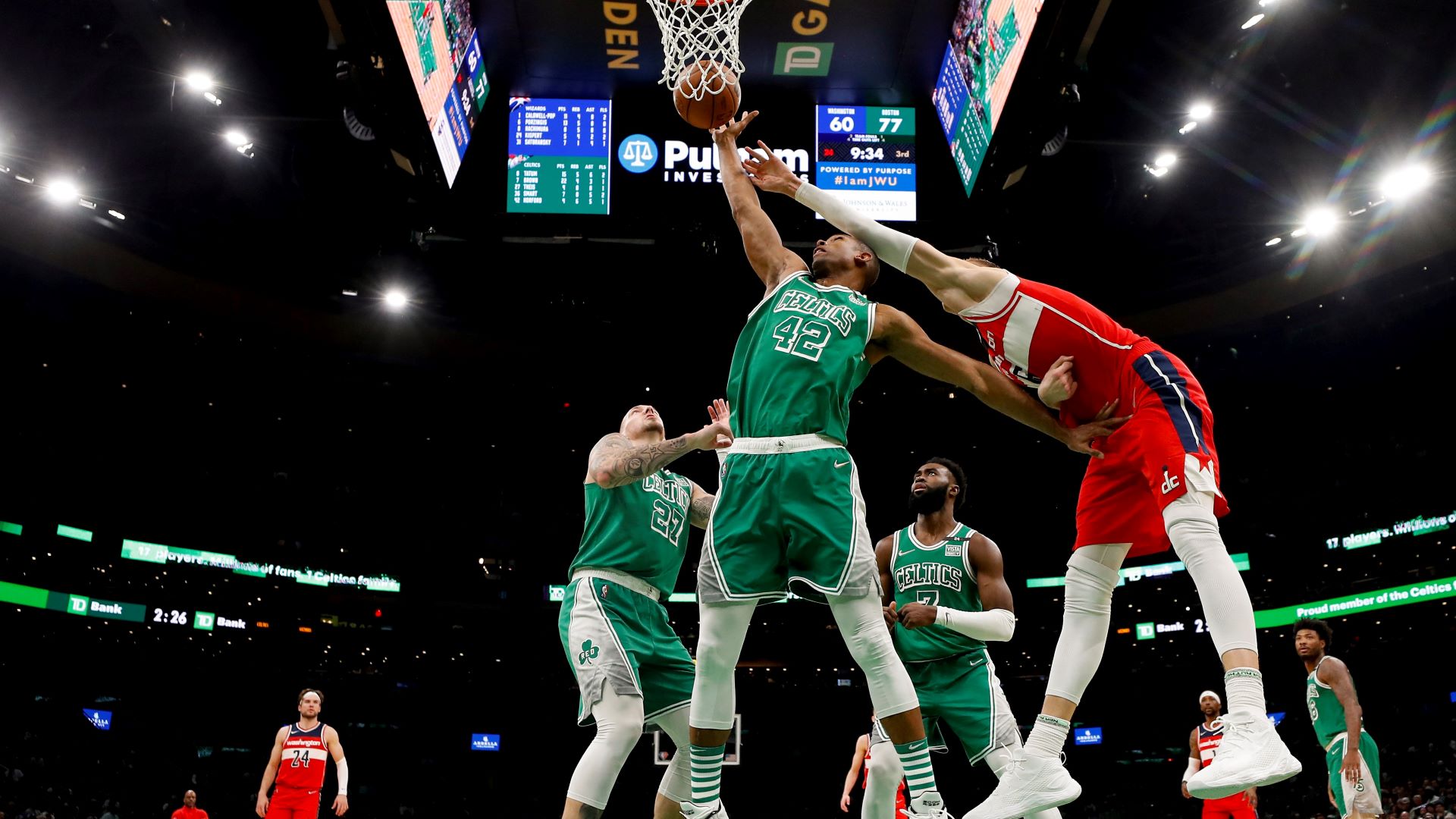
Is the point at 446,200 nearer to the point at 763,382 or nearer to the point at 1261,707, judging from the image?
the point at 763,382

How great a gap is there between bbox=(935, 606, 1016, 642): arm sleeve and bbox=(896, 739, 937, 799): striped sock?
112 centimetres

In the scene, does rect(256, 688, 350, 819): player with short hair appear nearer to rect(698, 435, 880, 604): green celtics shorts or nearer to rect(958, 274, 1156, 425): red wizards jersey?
rect(698, 435, 880, 604): green celtics shorts

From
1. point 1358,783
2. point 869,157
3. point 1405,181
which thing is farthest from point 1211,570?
point 1405,181

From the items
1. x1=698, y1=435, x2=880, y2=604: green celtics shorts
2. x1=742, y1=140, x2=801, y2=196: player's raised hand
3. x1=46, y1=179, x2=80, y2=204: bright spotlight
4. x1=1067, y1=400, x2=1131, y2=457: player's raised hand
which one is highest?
x1=46, y1=179, x2=80, y2=204: bright spotlight

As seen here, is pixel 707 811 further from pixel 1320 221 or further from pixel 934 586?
pixel 1320 221

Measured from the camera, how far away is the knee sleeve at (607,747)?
4.82 m

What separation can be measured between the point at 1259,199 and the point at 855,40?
24.1 ft

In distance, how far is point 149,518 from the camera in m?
17.4

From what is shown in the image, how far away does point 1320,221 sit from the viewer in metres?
14.8

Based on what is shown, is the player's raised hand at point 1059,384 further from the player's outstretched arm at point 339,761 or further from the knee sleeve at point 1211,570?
the player's outstretched arm at point 339,761

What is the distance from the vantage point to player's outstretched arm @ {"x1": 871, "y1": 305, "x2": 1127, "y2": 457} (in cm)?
414

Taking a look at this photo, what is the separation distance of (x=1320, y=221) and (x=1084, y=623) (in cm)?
1288

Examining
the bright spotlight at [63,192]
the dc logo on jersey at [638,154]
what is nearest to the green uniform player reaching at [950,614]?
the dc logo on jersey at [638,154]

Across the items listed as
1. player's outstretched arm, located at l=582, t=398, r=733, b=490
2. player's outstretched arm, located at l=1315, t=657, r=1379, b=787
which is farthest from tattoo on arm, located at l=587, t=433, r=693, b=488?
player's outstretched arm, located at l=1315, t=657, r=1379, b=787
